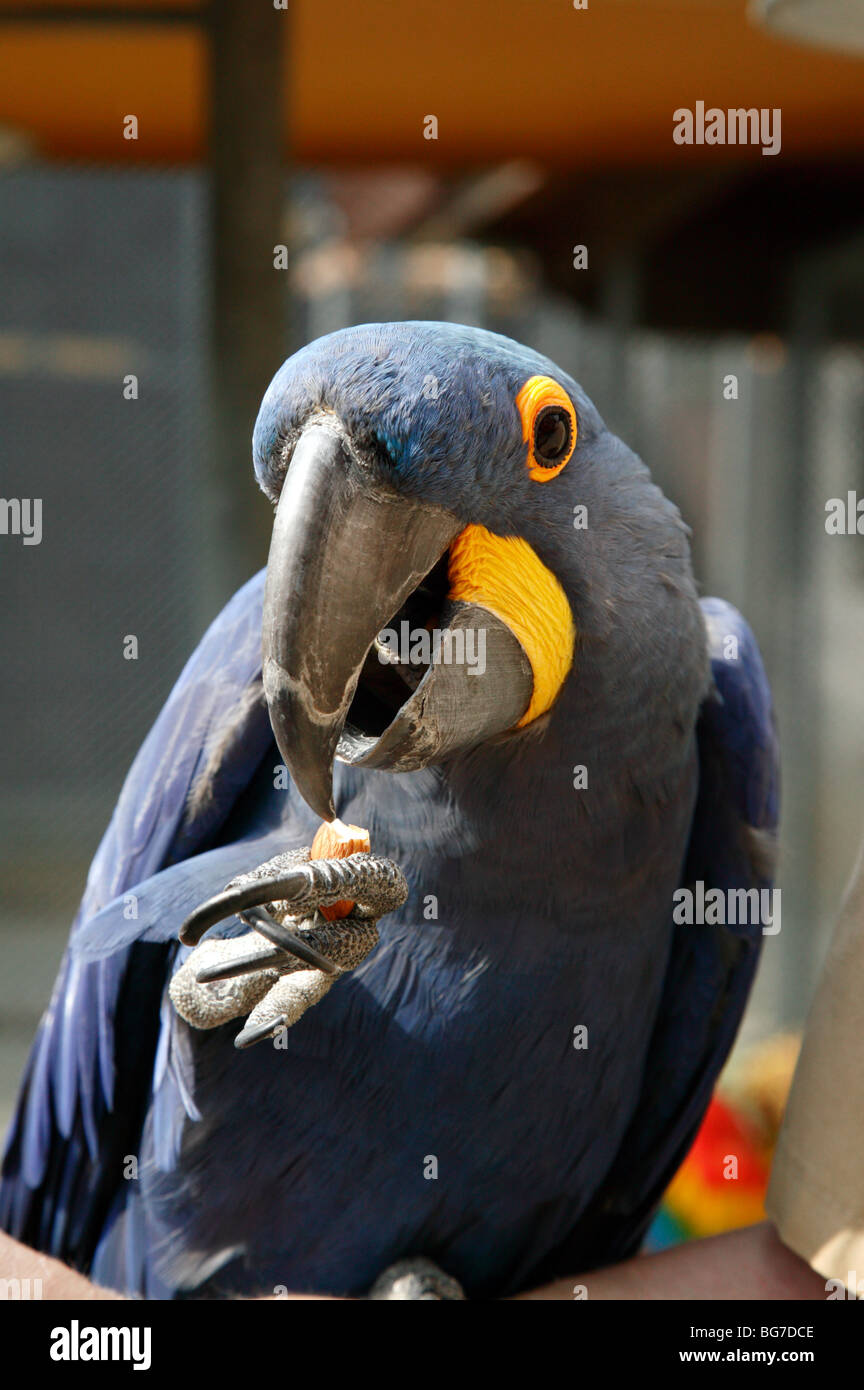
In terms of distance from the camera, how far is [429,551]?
1.05 meters

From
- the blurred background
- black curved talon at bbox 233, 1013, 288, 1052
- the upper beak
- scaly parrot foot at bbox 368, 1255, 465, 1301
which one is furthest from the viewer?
the blurred background

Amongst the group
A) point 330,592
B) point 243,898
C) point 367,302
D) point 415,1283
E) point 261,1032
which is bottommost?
point 415,1283

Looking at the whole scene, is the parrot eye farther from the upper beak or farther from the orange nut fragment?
the orange nut fragment

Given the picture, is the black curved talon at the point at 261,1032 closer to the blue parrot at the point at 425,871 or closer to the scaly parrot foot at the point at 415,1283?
the blue parrot at the point at 425,871

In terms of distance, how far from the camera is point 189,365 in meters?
3.29

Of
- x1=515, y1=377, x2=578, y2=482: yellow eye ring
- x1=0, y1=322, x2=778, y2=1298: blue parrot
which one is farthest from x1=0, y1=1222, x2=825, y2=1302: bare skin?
x1=515, y1=377, x2=578, y2=482: yellow eye ring

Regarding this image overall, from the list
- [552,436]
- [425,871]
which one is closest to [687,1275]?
[425,871]

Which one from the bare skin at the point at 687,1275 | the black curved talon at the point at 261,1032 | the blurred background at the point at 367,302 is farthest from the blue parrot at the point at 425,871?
the blurred background at the point at 367,302

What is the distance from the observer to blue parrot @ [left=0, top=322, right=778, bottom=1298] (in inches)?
40.3

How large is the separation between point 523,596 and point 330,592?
0.19m

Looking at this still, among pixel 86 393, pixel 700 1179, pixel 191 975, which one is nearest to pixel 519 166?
pixel 86 393

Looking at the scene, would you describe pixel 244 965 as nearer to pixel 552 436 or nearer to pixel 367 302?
pixel 552 436

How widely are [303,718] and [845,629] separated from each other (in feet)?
10.4

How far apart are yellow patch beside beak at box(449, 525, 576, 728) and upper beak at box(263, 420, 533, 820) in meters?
0.04
